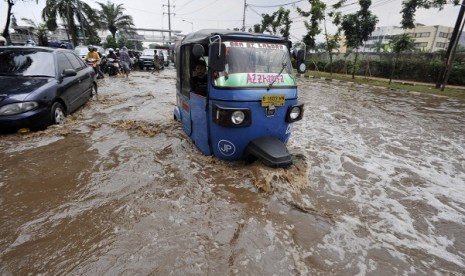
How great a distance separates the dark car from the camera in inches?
188

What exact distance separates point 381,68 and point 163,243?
88.0ft

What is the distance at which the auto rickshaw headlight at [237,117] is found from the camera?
3635 mm

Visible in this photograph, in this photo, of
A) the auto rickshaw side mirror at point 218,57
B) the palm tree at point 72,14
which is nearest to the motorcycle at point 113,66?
the auto rickshaw side mirror at point 218,57

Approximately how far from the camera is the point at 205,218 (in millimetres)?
3162

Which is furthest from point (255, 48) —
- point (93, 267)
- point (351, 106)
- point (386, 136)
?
point (351, 106)

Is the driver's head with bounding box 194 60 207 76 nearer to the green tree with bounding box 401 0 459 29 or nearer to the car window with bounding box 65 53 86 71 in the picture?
the car window with bounding box 65 53 86 71

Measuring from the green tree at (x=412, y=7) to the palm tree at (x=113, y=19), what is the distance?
111 feet

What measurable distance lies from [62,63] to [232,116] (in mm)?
4909

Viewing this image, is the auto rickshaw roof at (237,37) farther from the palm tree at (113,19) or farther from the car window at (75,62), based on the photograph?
the palm tree at (113,19)

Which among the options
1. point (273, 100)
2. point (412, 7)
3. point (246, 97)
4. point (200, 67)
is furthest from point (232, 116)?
point (412, 7)

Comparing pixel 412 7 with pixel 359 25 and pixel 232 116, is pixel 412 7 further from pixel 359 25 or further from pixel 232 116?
pixel 232 116

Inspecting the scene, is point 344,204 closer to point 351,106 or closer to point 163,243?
point 163,243

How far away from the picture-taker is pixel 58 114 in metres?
5.71

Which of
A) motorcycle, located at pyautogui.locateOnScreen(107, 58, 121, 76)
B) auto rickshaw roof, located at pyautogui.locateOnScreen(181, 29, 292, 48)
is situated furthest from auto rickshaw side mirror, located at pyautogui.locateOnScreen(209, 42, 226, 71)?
motorcycle, located at pyautogui.locateOnScreen(107, 58, 121, 76)
